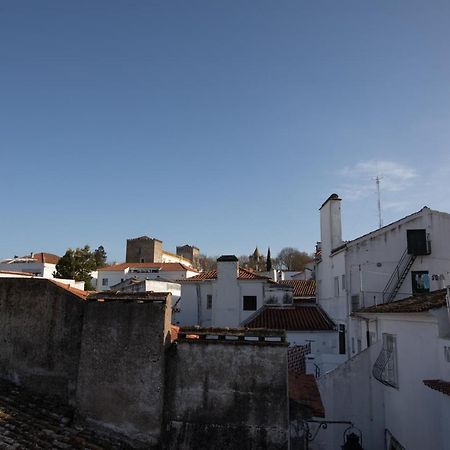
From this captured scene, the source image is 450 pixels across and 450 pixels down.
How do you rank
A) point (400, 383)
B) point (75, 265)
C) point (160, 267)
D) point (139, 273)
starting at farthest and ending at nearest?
point (139, 273)
point (160, 267)
point (75, 265)
point (400, 383)

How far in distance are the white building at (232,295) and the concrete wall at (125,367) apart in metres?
22.9

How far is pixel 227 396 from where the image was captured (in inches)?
314

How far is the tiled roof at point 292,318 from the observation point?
26188mm

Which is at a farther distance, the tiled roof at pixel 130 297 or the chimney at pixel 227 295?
the chimney at pixel 227 295

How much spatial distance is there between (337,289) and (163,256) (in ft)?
220

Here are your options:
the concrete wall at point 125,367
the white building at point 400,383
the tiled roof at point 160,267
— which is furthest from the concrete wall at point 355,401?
the tiled roof at point 160,267

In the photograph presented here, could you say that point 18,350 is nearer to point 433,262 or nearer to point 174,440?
point 174,440

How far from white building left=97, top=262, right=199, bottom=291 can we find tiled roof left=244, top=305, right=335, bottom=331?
3619 cm

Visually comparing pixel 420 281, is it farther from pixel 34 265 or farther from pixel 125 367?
pixel 34 265

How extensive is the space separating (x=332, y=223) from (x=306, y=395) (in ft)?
57.3

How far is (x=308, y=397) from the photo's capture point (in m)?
9.25

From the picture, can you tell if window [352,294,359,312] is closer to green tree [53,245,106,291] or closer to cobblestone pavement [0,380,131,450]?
cobblestone pavement [0,380,131,450]

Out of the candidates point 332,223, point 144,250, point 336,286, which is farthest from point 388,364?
point 144,250

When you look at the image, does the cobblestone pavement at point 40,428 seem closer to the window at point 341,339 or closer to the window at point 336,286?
the window at point 341,339
